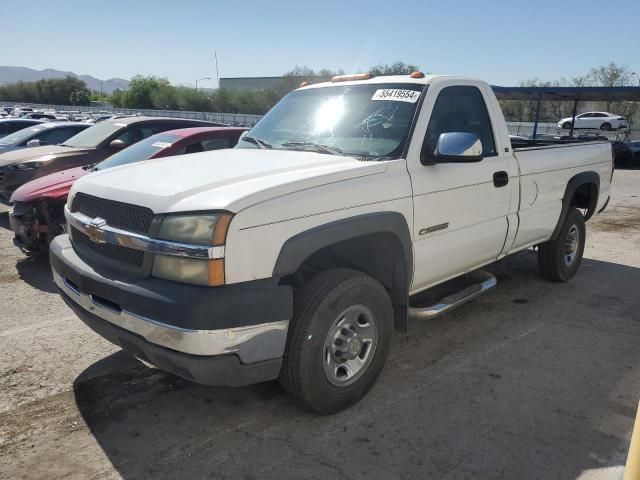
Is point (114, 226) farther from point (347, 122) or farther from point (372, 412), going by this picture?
point (372, 412)

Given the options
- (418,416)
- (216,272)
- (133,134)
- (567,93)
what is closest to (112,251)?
→ (216,272)

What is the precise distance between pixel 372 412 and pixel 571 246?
3.76 metres

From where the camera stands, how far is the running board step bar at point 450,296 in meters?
3.74

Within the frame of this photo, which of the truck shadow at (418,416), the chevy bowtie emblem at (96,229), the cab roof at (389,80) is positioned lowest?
the truck shadow at (418,416)

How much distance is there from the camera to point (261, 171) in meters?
3.10

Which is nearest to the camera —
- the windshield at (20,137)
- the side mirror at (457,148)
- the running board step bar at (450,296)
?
the side mirror at (457,148)

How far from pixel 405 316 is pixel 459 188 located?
1000 millimetres

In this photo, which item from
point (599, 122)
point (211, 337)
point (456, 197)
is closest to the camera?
point (211, 337)

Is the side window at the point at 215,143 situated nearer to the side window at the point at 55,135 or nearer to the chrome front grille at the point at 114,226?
the chrome front grille at the point at 114,226

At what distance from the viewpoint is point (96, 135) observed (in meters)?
8.48

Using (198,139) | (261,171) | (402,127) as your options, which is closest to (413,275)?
(402,127)

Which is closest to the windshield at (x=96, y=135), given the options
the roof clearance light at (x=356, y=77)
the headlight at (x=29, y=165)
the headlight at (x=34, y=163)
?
the headlight at (x=34, y=163)

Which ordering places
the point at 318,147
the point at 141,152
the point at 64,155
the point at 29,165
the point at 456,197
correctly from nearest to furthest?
the point at 318,147 → the point at 456,197 → the point at 141,152 → the point at 64,155 → the point at 29,165

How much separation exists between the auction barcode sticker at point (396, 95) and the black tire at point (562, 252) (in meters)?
2.70
